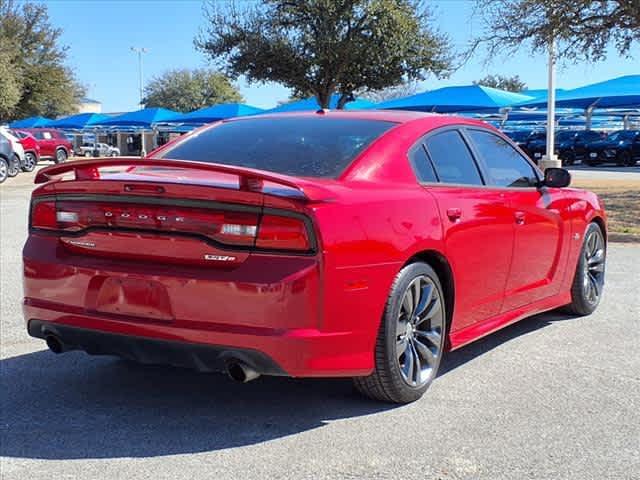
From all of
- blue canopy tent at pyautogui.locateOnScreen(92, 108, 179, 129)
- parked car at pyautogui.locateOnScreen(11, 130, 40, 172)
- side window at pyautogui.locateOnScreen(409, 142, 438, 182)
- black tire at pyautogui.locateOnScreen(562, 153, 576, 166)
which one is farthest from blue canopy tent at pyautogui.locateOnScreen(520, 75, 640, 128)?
side window at pyautogui.locateOnScreen(409, 142, 438, 182)

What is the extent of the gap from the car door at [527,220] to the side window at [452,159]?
0.44ft

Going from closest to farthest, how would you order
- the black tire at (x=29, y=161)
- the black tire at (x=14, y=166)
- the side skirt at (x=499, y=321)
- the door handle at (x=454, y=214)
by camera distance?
the door handle at (x=454, y=214) < the side skirt at (x=499, y=321) < the black tire at (x=14, y=166) < the black tire at (x=29, y=161)

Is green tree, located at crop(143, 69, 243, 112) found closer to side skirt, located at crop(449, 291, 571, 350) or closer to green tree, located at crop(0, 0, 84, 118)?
green tree, located at crop(0, 0, 84, 118)

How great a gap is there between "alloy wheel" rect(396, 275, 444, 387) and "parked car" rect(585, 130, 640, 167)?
34139mm

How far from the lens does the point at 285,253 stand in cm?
366

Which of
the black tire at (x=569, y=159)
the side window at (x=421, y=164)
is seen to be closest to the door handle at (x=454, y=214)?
the side window at (x=421, y=164)

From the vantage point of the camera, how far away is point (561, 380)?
4727 millimetres

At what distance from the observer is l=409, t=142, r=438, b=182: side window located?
14.8 ft

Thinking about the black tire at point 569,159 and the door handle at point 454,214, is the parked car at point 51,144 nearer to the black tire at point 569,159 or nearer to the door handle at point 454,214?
the black tire at point 569,159

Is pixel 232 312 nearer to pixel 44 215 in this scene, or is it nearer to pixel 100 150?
pixel 44 215

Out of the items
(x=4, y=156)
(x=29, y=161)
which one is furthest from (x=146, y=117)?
(x=4, y=156)

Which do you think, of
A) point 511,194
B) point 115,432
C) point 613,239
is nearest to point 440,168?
point 511,194

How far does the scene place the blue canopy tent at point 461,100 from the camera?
110 feet

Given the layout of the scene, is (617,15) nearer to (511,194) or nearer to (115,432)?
(511,194)
